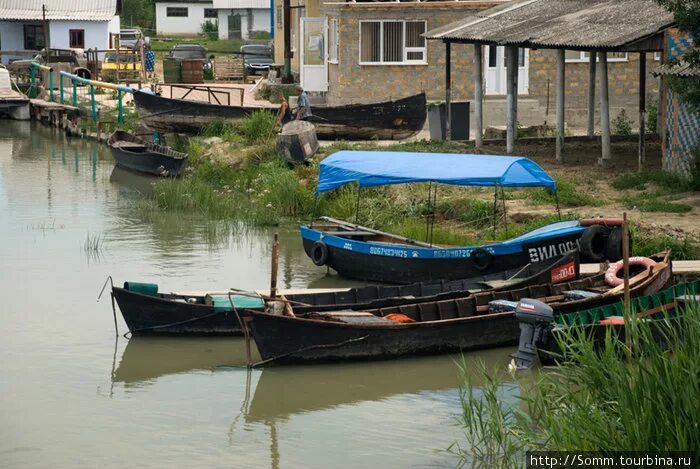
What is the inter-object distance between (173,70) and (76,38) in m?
17.3

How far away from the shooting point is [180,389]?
49.8 feet

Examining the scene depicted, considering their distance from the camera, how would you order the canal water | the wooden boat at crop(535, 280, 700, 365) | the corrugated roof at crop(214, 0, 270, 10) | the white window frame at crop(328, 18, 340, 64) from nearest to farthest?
the canal water < the wooden boat at crop(535, 280, 700, 365) < the white window frame at crop(328, 18, 340, 64) < the corrugated roof at crop(214, 0, 270, 10)

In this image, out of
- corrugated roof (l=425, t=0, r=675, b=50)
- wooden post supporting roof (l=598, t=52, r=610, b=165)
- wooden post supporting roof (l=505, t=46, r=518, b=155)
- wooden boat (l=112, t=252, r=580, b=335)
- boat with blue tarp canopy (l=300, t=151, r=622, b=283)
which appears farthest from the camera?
wooden post supporting roof (l=505, t=46, r=518, b=155)

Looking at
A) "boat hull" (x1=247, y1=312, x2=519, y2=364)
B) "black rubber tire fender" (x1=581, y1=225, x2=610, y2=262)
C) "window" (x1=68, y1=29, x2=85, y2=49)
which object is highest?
"window" (x1=68, y1=29, x2=85, y2=49)

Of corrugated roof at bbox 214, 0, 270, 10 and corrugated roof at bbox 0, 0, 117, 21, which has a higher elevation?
corrugated roof at bbox 214, 0, 270, 10

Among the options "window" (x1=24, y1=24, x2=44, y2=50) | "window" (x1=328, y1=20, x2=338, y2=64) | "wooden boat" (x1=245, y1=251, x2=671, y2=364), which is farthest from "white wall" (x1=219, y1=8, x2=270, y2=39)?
"wooden boat" (x1=245, y1=251, x2=671, y2=364)

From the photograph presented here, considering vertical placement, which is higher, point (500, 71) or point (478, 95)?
point (500, 71)

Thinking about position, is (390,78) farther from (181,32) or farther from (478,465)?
(181,32)

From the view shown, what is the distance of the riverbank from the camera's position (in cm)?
2145

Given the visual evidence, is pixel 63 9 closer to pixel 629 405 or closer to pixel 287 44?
pixel 287 44

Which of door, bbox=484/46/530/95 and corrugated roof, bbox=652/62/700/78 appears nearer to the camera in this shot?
corrugated roof, bbox=652/62/700/78

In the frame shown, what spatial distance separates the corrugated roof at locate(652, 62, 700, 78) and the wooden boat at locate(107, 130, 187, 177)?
14.6 meters

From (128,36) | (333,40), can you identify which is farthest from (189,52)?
(333,40)

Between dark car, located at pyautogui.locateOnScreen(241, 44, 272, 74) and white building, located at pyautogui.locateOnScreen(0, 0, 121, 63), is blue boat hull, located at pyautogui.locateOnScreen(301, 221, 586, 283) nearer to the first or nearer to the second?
dark car, located at pyautogui.locateOnScreen(241, 44, 272, 74)
